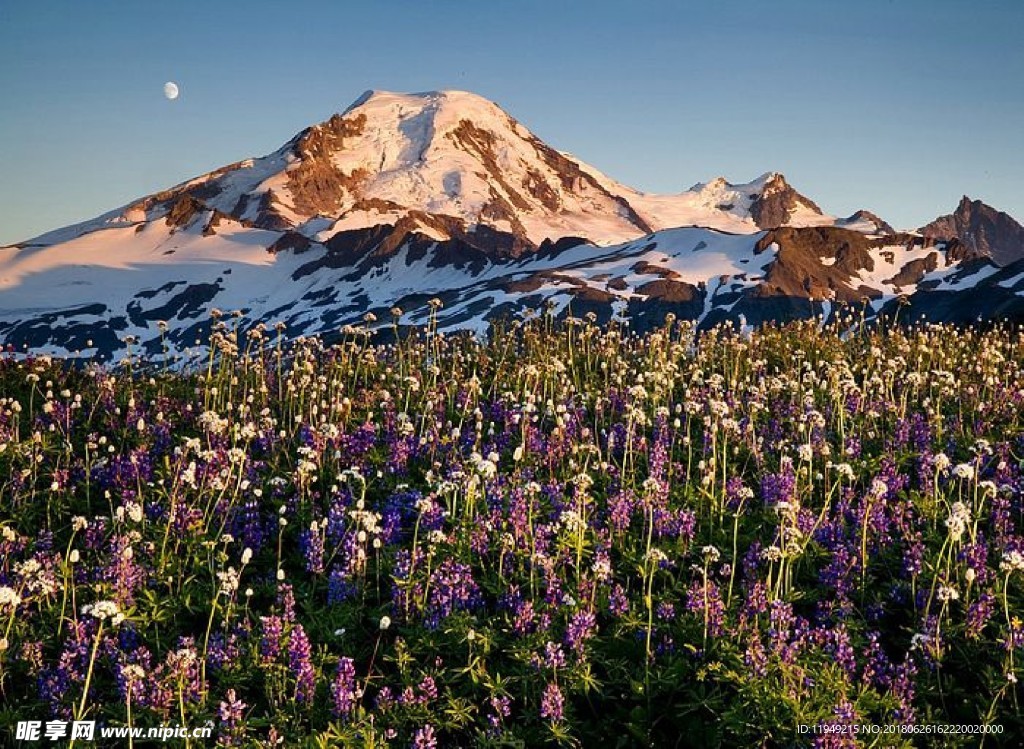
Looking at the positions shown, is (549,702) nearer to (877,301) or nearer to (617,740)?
(617,740)

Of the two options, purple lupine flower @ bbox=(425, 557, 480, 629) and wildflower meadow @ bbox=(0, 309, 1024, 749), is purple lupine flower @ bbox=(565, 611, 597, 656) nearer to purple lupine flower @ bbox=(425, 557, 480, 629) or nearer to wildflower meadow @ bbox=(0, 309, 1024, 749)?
wildflower meadow @ bbox=(0, 309, 1024, 749)

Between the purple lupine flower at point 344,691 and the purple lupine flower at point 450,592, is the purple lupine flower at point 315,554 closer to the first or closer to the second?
the purple lupine flower at point 450,592

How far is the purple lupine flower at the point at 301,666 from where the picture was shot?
17.7 ft

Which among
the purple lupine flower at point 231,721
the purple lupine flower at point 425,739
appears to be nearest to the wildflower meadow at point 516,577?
the purple lupine flower at point 231,721

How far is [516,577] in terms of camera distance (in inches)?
269

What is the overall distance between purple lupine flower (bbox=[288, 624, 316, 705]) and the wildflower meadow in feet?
0.07

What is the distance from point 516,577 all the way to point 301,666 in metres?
2.04

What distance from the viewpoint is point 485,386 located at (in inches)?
504

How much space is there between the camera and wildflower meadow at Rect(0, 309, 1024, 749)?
17.4ft

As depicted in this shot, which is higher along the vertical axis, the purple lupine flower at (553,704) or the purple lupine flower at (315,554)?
the purple lupine flower at (315,554)

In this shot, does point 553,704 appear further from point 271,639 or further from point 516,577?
point 271,639

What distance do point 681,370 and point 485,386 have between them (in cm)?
348

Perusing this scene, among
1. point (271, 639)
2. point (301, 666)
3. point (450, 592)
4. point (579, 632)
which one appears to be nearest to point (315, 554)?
point (271, 639)

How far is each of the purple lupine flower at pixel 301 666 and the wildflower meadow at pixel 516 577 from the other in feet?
0.07
